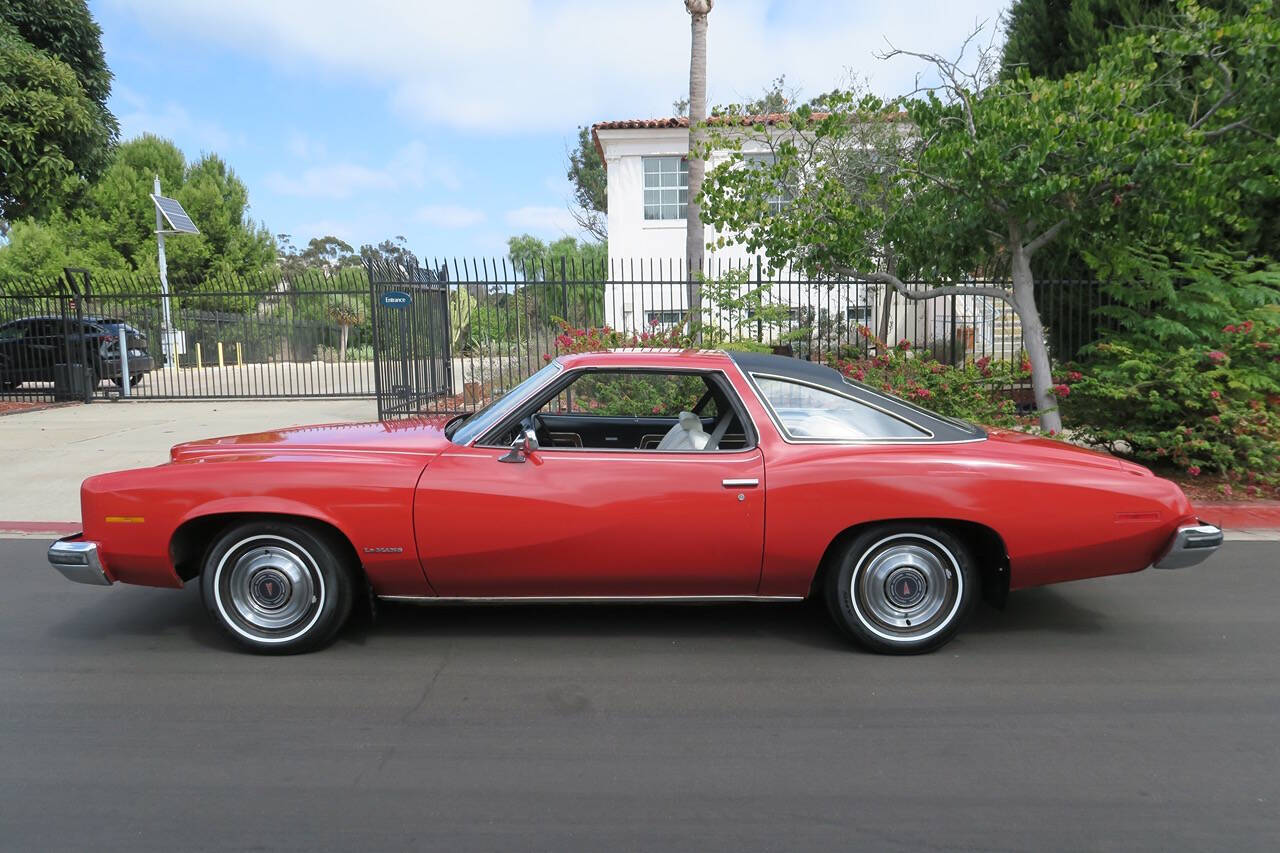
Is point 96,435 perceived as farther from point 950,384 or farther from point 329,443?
point 950,384

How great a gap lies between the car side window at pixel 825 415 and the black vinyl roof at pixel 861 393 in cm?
4

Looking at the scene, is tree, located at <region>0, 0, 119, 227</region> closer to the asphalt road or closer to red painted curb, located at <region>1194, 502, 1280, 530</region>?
the asphalt road

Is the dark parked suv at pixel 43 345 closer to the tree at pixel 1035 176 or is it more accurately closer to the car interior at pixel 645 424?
the tree at pixel 1035 176

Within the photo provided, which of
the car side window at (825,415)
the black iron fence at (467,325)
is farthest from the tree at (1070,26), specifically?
the car side window at (825,415)

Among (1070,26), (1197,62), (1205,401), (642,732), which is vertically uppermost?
(1070,26)

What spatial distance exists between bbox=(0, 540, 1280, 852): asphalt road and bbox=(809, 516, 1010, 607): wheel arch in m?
0.32

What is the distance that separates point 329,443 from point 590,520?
4.65 feet

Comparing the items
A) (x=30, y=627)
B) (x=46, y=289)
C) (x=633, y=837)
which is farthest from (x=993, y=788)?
(x=46, y=289)

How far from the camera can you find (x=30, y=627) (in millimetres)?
5074

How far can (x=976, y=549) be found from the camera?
15.3 ft

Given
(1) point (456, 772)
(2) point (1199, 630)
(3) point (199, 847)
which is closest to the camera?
(3) point (199, 847)

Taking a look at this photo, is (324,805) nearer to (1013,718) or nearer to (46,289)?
(1013,718)

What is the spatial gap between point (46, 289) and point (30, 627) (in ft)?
47.3

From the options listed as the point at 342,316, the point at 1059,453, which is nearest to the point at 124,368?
the point at 342,316
